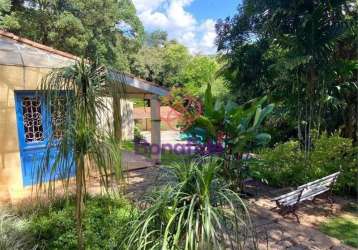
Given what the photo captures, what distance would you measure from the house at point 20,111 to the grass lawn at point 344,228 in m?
5.86

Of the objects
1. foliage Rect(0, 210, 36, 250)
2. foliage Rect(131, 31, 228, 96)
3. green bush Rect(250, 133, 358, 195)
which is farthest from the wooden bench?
foliage Rect(131, 31, 228, 96)

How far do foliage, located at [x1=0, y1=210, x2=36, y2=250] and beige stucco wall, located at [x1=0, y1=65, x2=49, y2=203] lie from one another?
2.63 m

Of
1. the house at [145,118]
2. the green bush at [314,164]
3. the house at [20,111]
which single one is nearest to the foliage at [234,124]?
the green bush at [314,164]

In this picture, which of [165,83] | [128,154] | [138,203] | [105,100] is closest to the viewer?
[138,203]

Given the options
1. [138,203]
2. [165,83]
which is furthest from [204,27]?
[165,83]

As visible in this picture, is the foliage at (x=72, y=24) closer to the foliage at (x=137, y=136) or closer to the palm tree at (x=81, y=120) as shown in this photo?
the foliage at (x=137, y=136)

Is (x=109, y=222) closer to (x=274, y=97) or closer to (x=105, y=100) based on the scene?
(x=105, y=100)

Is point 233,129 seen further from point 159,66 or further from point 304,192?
point 159,66

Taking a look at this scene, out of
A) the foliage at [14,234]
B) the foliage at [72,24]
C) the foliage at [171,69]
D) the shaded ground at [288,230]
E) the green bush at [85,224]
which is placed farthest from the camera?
the foliage at [171,69]

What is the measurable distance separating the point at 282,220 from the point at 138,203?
4.18 metres

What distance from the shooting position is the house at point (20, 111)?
750cm

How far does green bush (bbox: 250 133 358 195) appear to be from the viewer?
26.5ft

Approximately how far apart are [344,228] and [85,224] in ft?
16.9

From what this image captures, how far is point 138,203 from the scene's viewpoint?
325 centimetres
